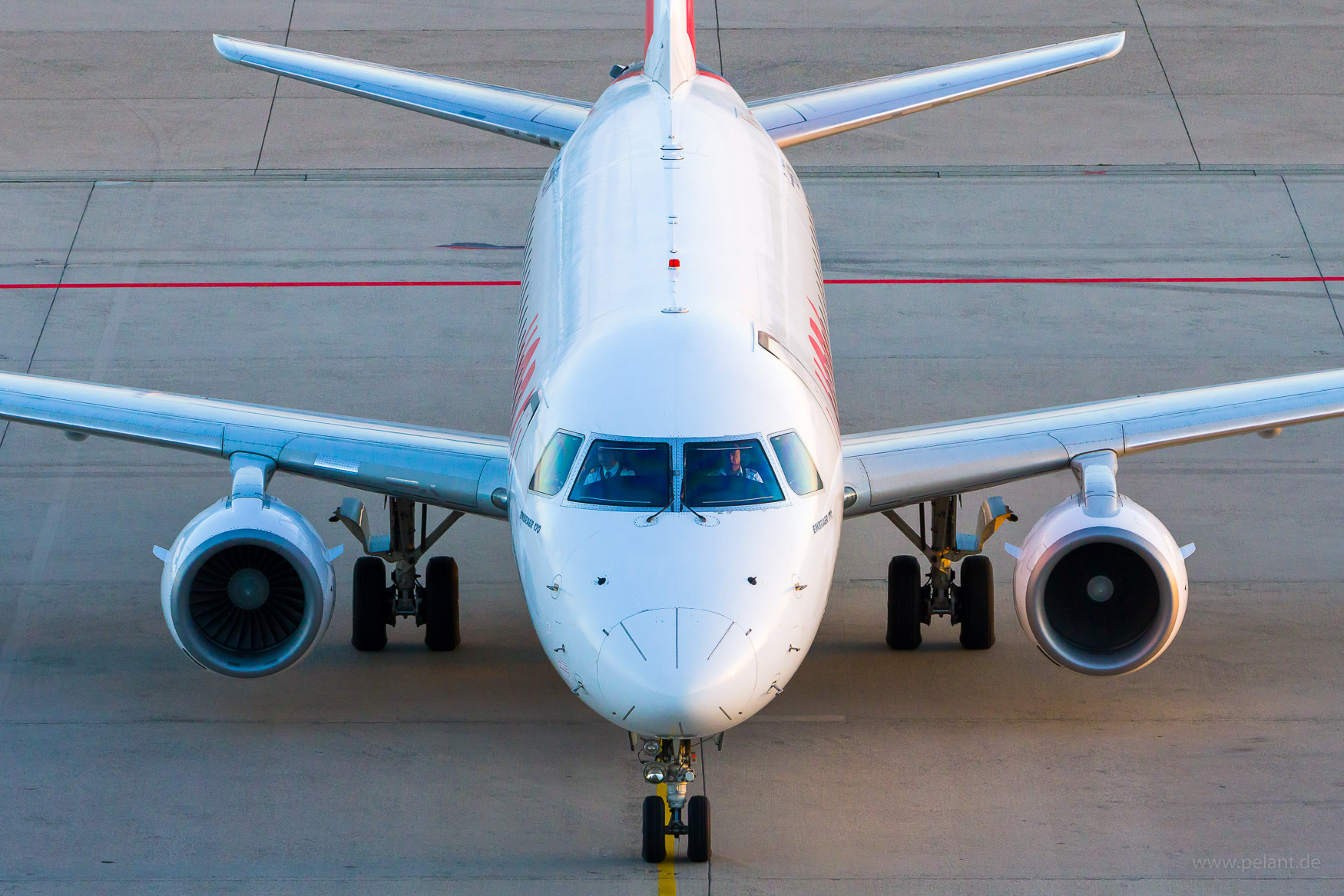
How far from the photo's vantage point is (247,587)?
13.3m

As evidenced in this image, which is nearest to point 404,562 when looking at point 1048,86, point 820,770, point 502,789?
point 502,789

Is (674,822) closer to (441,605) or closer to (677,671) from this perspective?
(677,671)

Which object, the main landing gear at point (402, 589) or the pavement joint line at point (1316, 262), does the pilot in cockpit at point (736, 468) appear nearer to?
Answer: the main landing gear at point (402, 589)

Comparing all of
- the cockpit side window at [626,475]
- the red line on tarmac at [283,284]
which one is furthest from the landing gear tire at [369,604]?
the red line on tarmac at [283,284]

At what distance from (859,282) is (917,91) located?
366cm

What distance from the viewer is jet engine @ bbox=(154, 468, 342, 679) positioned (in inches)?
513

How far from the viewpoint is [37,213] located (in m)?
22.5

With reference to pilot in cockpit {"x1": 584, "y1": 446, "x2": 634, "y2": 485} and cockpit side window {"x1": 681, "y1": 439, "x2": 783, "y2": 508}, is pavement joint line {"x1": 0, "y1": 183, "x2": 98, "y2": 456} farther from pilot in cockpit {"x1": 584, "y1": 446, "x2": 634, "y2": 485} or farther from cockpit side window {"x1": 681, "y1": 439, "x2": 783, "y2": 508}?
cockpit side window {"x1": 681, "y1": 439, "x2": 783, "y2": 508}

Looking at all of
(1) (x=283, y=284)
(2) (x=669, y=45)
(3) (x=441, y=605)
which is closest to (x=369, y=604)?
(3) (x=441, y=605)

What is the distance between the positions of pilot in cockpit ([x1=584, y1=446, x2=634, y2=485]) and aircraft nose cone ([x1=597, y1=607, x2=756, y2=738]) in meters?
1.22

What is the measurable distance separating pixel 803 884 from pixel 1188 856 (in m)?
2.80

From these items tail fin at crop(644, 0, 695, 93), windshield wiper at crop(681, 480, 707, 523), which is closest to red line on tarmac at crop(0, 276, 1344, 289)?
tail fin at crop(644, 0, 695, 93)

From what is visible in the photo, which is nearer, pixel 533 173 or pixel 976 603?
pixel 976 603

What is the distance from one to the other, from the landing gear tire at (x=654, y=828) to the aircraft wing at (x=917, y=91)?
7809mm
